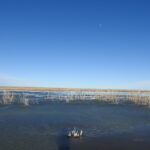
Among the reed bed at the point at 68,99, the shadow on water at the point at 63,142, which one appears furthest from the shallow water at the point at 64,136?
the reed bed at the point at 68,99

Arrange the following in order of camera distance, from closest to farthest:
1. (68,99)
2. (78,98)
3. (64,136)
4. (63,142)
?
(63,142) < (64,136) < (68,99) < (78,98)

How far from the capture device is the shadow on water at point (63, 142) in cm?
1041

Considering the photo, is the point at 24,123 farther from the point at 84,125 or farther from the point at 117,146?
the point at 117,146

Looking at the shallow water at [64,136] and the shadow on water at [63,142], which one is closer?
the shadow on water at [63,142]

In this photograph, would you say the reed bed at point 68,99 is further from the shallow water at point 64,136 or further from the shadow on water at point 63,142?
the shadow on water at point 63,142

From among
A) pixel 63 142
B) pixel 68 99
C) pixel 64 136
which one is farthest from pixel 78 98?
pixel 63 142

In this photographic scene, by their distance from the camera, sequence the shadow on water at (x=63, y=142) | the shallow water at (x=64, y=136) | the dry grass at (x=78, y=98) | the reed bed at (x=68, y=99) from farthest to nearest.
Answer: the reed bed at (x=68, y=99)
the dry grass at (x=78, y=98)
the shallow water at (x=64, y=136)
the shadow on water at (x=63, y=142)

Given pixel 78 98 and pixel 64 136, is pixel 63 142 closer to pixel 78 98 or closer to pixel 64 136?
pixel 64 136

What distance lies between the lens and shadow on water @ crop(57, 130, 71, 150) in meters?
10.4

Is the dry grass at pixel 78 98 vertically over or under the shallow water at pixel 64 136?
over

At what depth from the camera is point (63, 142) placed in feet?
36.9

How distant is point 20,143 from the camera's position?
36.4 ft

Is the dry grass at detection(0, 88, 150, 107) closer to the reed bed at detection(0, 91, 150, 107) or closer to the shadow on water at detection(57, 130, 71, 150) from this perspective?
the reed bed at detection(0, 91, 150, 107)

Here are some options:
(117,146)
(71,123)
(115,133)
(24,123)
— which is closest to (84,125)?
(71,123)
